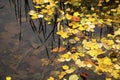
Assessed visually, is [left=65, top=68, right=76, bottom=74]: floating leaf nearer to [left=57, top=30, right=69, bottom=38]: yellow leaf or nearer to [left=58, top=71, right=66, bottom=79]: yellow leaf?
[left=58, top=71, right=66, bottom=79]: yellow leaf

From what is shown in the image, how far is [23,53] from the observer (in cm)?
276

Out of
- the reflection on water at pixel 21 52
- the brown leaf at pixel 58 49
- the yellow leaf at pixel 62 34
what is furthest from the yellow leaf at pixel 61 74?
the yellow leaf at pixel 62 34

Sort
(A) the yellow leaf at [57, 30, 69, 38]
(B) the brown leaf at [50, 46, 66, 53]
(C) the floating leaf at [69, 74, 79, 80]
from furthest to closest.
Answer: (A) the yellow leaf at [57, 30, 69, 38] → (B) the brown leaf at [50, 46, 66, 53] → (C) the floating leaf at [69, 74, 79, 80]

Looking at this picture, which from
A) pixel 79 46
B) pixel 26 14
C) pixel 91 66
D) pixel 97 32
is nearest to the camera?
pixel 91 66

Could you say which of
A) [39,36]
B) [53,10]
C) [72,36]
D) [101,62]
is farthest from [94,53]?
[53,10]

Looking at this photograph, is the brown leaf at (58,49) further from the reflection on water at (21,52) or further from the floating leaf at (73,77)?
the floating leaf at (73,77)

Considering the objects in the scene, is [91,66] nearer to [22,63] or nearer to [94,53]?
[94,53]

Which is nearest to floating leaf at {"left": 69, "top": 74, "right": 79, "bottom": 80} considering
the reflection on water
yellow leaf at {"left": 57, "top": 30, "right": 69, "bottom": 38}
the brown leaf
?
the reflection on water

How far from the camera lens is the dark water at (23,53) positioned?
100 inches

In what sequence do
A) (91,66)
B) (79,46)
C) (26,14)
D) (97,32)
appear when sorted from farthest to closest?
(26,14)
(97,32)
(79,46)
(91,66)

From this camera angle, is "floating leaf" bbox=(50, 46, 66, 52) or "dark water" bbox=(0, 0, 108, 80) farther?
"floating leaf" bbox=(50, 46, 66, 52)

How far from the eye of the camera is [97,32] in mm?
3092

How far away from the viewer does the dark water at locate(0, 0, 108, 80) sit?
254cm

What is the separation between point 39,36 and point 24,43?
24cm
